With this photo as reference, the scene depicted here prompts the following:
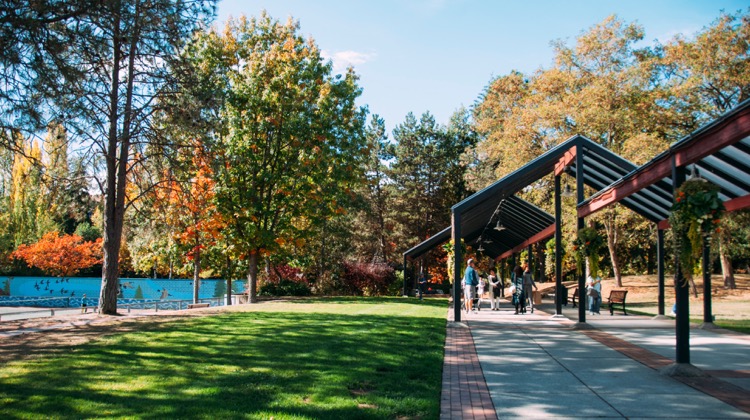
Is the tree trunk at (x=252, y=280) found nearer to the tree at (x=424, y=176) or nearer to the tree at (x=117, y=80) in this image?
the tree at (x=117, y=80)

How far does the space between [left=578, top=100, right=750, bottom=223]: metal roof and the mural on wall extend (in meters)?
28.5

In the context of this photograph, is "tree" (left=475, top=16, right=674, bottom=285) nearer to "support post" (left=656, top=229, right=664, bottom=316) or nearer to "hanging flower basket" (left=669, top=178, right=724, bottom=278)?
"support post" (left=656, top=229, right=664, bottom=316)

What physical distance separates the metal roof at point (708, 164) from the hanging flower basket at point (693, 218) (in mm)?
443

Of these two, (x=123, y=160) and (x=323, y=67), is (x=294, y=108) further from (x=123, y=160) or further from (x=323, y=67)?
(x=123, y=160)

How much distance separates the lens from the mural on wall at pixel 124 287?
3625 cm

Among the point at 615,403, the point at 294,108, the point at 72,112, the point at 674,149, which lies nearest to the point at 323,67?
the point at 294,108

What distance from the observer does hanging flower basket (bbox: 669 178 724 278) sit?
6.95m

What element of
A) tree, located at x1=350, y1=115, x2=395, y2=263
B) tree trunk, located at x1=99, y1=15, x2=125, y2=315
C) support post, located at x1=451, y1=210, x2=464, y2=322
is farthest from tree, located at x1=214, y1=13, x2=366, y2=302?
tree, located at x1=350, y1=115, x2=395, y2=263

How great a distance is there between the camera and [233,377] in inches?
263

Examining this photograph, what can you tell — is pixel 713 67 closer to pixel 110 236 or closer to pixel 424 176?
pixel 424 176

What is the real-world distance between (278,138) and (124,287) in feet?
68.8

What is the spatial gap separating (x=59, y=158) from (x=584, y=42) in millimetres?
24538

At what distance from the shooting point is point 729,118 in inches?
245

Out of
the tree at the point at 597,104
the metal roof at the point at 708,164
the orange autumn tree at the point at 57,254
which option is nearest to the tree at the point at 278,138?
the tree at the point at 597,104
